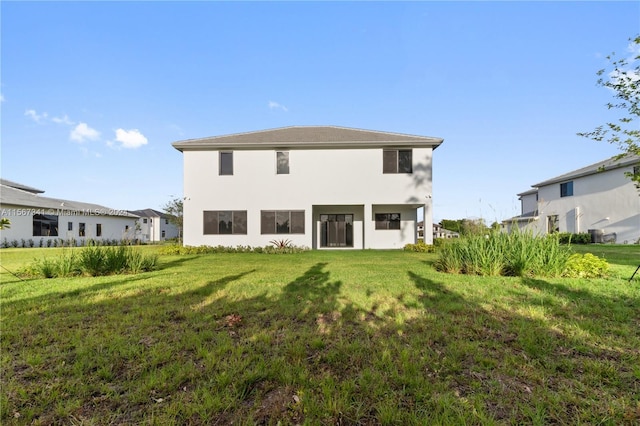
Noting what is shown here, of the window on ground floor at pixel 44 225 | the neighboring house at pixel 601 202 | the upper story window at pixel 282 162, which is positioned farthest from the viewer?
the window on ground floor at pixel 44 225

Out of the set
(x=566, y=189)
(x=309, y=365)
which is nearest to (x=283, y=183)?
(x=309, y=365)

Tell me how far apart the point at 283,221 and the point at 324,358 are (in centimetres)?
1331

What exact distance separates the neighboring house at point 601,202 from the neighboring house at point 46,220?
3337 centimetres

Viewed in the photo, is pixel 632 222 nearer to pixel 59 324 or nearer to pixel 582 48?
pixel 582 48

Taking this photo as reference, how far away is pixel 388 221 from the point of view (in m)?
16.9

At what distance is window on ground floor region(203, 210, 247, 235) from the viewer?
1584 centimetres

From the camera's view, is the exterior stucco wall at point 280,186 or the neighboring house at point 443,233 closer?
the neighboring house at point 443,233

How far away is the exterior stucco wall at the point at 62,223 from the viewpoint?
2038cm

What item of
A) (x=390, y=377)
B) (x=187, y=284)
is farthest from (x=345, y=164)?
(x=390, y=377)

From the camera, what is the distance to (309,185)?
51.9 feet

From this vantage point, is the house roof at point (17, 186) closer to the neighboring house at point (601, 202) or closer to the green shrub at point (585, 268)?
the green shrub at point (585, 268)

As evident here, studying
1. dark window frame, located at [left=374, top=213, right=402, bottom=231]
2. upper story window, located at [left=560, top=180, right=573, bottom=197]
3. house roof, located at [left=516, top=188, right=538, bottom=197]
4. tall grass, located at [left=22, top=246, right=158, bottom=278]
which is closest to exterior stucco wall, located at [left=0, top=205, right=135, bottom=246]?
tall grass, located at [left=22, top=246, right=158, bottom=278]

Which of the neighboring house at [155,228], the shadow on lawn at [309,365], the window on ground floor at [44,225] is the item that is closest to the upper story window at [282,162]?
the shadow on lawn at [309,365]

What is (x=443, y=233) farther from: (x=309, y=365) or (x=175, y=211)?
(x=175, y=211)
